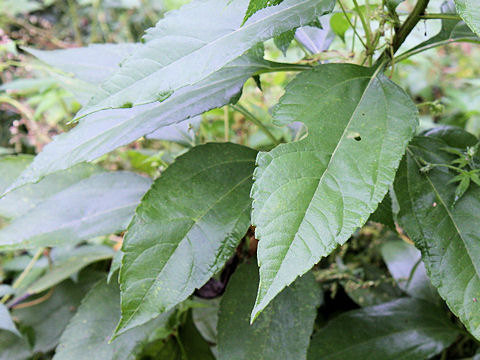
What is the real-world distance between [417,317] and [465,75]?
1375mm

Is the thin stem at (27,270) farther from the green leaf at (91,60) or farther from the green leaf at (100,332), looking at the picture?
the green leaf at (91,60)

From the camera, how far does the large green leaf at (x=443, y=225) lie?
454mm

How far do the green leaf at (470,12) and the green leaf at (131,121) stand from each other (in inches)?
10.3

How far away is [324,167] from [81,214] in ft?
1.51

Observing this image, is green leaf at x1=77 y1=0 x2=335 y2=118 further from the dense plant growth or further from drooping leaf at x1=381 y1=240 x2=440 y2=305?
drooping leaf at x1=381 y1=240 x2=440 y2=305

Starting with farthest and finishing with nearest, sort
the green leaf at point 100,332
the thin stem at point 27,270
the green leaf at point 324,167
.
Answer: the thin stem at point 27,270 < the green leaf at point 100,332 < the green leaf at point 324,167

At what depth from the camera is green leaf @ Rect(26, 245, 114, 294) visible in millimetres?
833

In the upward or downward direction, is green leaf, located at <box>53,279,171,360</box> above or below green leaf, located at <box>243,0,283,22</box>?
below

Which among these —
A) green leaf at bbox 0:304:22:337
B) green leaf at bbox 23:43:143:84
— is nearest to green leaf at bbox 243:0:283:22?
green leaf at bbox 23:43:143:84

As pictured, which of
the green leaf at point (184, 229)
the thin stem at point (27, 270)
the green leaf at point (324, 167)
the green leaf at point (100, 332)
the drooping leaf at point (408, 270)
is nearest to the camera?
the green leaf at point (324, 167)

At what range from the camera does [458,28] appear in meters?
0.59

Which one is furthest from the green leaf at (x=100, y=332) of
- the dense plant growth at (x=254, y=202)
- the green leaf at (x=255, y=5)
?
the green leaf at (x=255, y=5)

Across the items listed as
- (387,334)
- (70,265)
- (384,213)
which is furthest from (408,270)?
(70,265)

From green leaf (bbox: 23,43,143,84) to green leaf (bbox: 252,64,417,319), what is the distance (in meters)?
0.37
